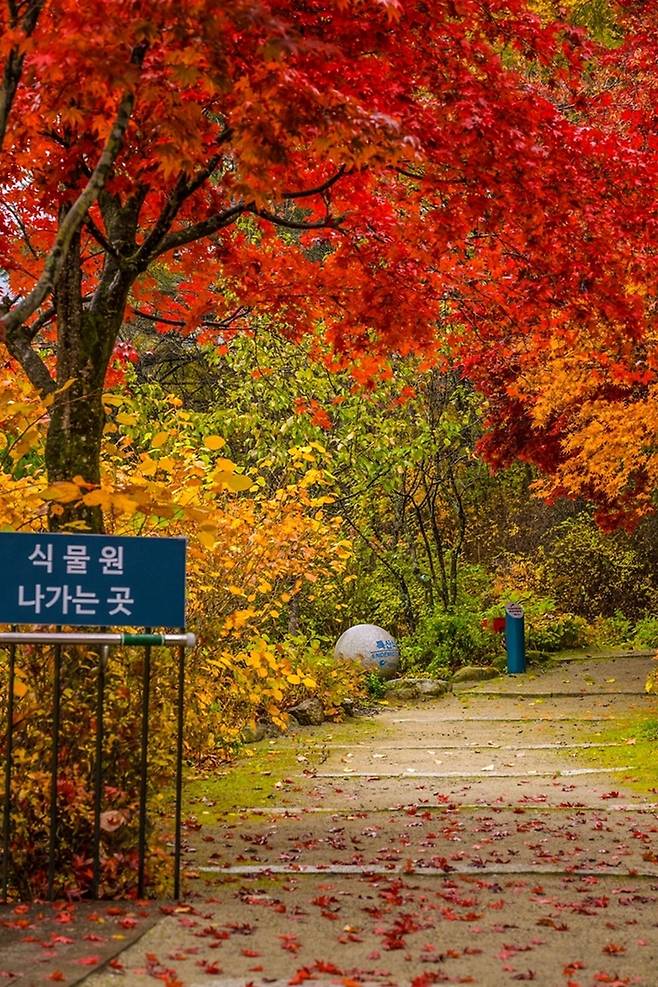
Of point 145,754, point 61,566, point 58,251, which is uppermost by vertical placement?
point 58,251

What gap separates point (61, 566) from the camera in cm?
428

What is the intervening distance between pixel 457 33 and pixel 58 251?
2903 mm

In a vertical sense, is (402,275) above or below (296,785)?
above

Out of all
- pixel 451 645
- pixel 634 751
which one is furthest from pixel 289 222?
pixel 451 645

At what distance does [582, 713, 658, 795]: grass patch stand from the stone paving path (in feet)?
0.55

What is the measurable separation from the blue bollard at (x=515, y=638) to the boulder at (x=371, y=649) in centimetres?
140

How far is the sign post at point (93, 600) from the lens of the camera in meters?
4.25

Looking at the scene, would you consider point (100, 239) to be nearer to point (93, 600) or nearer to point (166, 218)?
point (166, 218)

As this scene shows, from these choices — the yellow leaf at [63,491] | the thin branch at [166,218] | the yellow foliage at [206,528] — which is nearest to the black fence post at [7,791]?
the yellow leaf at [63,491]

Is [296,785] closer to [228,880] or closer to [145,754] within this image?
[228,880]

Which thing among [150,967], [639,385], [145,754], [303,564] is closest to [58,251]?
[145,754]

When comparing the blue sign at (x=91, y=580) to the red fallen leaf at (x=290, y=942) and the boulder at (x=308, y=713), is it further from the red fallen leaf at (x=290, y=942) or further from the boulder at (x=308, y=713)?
the boulder at (x=308, y=713)

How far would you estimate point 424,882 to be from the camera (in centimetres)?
491

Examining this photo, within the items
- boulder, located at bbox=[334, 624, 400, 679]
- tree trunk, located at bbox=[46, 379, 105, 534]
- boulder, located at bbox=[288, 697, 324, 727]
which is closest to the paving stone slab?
tree trunk, located at bbox=[46, 379, 105, 534]
